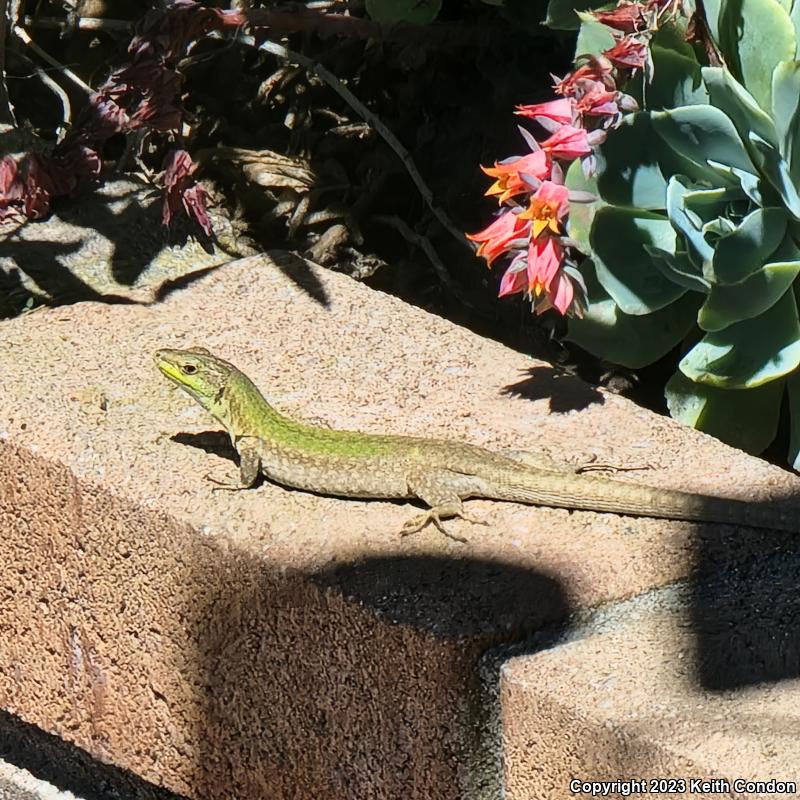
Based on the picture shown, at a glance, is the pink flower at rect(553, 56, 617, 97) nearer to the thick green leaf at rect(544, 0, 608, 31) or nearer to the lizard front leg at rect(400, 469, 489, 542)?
the thick green leaf at rect(544, 0, 608, 31)

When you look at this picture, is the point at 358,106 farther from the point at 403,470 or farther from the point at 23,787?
the point at 23,787

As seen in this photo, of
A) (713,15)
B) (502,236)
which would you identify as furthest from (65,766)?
(713,15)

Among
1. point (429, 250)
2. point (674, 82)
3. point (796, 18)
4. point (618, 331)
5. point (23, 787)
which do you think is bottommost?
point (23, 787)

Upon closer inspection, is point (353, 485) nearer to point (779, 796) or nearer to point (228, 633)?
point (228, 633)

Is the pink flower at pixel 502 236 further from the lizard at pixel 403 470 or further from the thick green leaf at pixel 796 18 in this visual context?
the thick green leaf at pixel 796 18

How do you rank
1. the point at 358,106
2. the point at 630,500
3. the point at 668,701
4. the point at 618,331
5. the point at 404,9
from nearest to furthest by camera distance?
the point at 668,701 < the point at 630,500 < the point at 618,331 < the point at 404,9 < the point at 358,106

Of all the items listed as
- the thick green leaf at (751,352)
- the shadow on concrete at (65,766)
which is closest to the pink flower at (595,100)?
the thick green leaf at (751,352)

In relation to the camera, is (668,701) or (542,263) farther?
(542,263)
